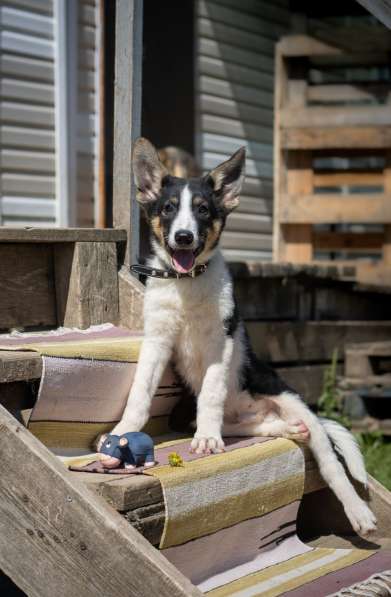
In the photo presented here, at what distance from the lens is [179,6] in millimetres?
8891

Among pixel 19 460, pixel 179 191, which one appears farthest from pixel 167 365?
pixel 19 460

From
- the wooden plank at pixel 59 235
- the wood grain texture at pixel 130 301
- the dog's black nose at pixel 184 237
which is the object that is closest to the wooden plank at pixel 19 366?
the dog's black nose at pixel 184 237

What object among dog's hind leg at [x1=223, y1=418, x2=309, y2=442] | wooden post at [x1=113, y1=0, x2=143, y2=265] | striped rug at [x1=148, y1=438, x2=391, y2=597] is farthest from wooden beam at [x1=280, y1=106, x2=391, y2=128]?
striped rug at [x1=148, y1=438, x2=391, y2=597]

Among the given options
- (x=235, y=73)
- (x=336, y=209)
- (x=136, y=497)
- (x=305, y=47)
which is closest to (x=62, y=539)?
(x=136, y=497)

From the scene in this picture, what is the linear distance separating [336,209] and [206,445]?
403 cm

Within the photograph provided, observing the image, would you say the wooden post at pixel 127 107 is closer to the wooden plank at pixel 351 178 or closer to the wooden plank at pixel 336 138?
the wooden plank at pixel 336 138

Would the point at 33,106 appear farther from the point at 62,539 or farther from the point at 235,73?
the point at 62,539

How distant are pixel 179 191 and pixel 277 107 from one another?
3.90 meters

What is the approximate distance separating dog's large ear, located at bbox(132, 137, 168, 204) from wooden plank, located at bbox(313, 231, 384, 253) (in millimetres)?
3967

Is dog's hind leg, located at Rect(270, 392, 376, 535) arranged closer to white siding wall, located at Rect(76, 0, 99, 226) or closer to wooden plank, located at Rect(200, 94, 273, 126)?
white siding wall, located at Rect(76, 0, 99, 226)

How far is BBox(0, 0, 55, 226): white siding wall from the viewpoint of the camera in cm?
704

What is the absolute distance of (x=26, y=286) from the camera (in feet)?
13.4

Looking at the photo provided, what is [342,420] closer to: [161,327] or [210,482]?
[161,327]

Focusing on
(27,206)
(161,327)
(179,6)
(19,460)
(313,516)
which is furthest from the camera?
(179,6)
